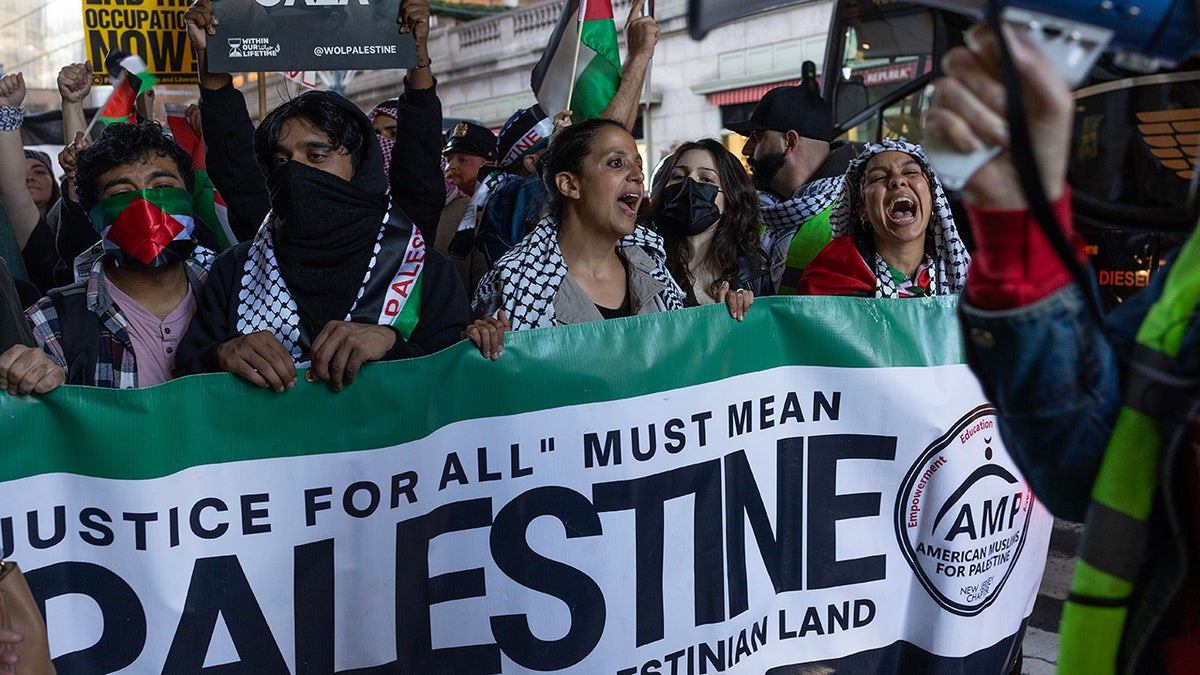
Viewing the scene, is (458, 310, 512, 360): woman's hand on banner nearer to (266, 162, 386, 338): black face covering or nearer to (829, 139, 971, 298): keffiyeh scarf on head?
(266, 162, 386, 338): black face covering

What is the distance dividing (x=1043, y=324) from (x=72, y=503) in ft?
7.50

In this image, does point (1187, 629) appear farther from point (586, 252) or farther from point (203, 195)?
point (203, 195)

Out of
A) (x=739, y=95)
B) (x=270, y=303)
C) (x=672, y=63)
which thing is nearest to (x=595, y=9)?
(x=270, y=303)

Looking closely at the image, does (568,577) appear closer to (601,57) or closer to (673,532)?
(673,532)

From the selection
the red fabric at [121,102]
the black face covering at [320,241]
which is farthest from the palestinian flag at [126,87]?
the black face covering at [320,241]

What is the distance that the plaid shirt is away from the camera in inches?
120

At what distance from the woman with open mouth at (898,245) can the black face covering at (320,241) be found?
61.1 inches

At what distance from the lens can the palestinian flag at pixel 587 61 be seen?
4.90m

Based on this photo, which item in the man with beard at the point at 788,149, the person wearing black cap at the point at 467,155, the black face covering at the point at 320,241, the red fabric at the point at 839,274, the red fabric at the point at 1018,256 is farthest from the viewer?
the person wearing black cap at the point at 467,155

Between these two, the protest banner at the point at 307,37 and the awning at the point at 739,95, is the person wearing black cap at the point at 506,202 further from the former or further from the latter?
the awning at the point at 739,95

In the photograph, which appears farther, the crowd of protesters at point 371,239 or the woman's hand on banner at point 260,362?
the crowd of protesters at point 371,239

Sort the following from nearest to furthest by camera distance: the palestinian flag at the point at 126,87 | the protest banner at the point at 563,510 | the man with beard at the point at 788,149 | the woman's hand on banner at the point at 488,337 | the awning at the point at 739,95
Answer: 1. the protest banner at the point at 563,510
2. the woman's hand on banner at the point at 488,337
3. the palestinian flag at the point at 126,87
4. the man with beard at the point at 788,149
5. the awning at the point at 739,95

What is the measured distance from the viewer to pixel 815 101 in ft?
19.1

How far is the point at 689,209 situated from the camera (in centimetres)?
431
